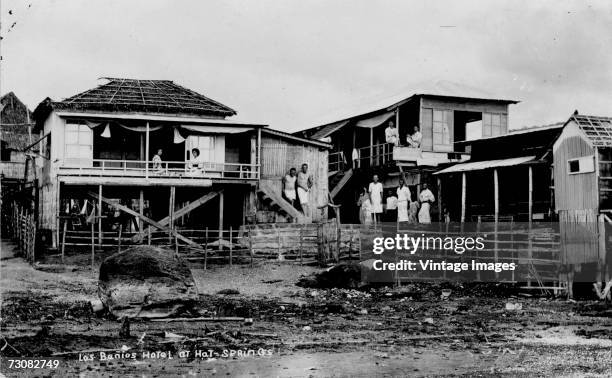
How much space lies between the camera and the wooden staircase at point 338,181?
109 ft

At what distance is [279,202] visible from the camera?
27922 millimetres

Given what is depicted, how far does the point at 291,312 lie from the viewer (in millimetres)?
15266

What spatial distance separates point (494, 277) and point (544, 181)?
16.2 feet

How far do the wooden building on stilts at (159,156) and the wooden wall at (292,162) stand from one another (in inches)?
1.6

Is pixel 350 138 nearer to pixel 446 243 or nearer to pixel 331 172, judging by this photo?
pixel 331 172

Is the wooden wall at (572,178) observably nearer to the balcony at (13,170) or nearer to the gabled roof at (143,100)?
the gabled roof at (143,100)

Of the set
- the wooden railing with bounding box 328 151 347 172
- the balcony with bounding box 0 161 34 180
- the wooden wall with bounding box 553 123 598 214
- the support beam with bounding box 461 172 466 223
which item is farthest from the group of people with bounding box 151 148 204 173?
the balcony with bounding box 0 161 34 180

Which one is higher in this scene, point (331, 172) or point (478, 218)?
point (331, 172)

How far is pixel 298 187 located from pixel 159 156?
540 centimetres

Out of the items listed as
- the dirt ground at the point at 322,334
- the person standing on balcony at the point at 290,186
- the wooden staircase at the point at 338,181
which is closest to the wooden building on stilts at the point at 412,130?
the wooden staircase at the point at 338,181

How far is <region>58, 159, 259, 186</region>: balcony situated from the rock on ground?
1158 centimetres

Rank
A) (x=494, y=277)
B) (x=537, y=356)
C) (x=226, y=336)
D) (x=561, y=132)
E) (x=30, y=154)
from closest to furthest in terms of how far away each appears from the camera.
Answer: (x=537, y=356)
(x=226, y=336)
(x=494, y=277)
(x=561, y=132)
(x=30, y=154)

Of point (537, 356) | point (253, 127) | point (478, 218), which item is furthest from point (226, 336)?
point (253, 127)

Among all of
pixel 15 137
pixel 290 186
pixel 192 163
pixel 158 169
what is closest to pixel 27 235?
pixel 158 169
